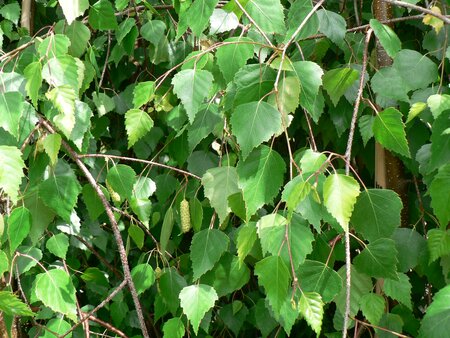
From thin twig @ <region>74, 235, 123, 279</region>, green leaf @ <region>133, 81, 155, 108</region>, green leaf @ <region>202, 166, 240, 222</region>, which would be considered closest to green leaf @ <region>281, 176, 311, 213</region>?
green leaf @ <region>202, 166, 240, 222</region>

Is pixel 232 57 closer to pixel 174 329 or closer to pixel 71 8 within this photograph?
pixel 71 8

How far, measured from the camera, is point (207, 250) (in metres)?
1.09

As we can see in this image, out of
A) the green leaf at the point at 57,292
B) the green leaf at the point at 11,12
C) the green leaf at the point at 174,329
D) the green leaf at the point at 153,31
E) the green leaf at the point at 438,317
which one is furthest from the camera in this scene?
the green leaf at the point at 11,12

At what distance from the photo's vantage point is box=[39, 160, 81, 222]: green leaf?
1.04 meters

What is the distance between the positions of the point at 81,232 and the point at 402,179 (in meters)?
0.72

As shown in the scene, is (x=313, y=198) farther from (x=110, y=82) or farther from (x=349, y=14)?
(x=110, y=82)

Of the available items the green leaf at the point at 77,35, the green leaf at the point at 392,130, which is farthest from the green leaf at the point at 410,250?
the green leaf at the point at 77,35

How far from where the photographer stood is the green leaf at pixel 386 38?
1.02 metres

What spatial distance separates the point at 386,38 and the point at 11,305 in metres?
0.66

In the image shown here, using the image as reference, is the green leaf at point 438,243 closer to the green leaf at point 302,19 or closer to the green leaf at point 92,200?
the green leaf at point 302,19

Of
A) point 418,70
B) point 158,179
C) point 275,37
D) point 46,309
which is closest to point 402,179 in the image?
point 418,70

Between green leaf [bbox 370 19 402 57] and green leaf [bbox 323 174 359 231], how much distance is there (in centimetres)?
33

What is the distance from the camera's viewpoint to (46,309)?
4.39 ft

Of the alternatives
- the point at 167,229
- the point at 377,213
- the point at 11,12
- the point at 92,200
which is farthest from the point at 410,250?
the point at 11,12
